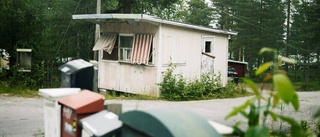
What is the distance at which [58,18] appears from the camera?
24.2 meters

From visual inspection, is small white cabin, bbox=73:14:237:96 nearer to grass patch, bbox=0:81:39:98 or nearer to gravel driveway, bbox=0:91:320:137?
gravel driveway, bbox=0:91:320:137

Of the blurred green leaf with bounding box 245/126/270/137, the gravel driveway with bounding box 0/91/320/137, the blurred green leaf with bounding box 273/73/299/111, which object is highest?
the blurred green leaf with bounding box 273/73/299/111

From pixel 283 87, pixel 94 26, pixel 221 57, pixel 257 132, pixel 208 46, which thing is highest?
pixel 94 26

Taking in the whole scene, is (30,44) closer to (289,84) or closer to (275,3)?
(289,84)

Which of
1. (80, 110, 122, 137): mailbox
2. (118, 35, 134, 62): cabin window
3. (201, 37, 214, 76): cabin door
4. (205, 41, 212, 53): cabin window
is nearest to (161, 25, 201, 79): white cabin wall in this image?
(201, 37, 214, 76): cabin door

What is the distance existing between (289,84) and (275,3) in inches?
1474

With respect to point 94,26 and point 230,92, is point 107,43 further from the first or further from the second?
point 94,26

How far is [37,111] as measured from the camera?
11.0 metres

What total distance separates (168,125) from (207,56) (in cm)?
1523

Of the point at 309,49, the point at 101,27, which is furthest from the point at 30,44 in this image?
the point at 309,49

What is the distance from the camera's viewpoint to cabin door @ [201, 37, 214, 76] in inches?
673

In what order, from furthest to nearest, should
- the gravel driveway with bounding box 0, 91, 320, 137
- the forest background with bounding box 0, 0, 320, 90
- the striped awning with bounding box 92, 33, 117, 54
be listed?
1. the forest background with bounding box 0, 0, 320, 90
2. the striped awning with bounding box 92, 33, 117, 54
3. the gravel driveway with bounding box 0, 91, 320, 137

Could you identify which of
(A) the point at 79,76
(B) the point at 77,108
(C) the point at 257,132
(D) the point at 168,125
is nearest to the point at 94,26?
(A) the point at 79,76

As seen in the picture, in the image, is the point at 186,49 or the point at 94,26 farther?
the point at 94,26
